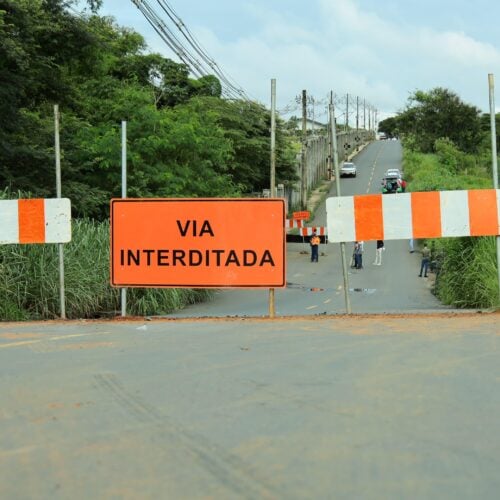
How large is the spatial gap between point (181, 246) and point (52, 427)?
536 centimetres

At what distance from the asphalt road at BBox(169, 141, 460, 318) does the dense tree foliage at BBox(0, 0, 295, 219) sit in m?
4.71

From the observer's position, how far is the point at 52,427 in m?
4.93

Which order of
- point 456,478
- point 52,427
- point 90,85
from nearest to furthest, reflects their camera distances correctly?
point 456,478
point 52,427
point 90,85

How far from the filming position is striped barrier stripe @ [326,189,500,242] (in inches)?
392

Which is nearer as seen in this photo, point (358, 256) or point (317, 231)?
point (358, 256)

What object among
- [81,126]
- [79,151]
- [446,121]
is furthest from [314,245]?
[446,121]

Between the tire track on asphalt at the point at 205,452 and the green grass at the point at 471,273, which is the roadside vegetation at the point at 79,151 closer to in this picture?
the green grass at the point at 471,273

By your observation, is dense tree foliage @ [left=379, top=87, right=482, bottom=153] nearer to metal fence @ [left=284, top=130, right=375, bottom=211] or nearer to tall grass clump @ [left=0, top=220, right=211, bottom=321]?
metal fence @ [left=284, top=130, right=375, bottom=211]

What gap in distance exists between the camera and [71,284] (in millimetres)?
13484

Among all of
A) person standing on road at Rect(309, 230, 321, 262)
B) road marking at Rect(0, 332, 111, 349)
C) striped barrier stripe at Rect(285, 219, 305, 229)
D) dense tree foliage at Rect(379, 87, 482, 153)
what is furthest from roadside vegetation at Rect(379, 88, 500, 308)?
road marking at Rect(0, 332, 111, 349)

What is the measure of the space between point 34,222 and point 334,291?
47.0 ft

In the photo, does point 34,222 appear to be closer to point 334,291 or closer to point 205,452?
point 205,452

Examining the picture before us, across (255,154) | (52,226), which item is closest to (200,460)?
(52,226)

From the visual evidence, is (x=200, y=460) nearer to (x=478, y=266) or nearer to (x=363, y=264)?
(x=478, y=266)
